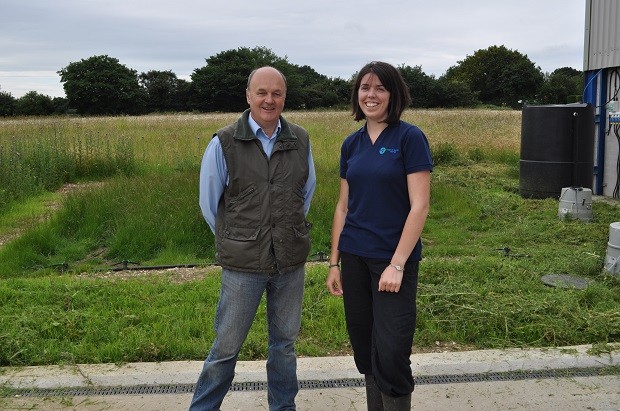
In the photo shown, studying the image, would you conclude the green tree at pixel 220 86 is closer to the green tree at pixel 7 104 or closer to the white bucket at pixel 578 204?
the green tree at pixel 7 104

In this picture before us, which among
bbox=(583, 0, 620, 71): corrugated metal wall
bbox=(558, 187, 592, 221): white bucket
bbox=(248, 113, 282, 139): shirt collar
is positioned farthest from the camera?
bbox=(583, 0, 620, 71): corrugated metal wall

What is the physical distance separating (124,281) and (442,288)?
8.91 ft

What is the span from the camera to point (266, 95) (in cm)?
299

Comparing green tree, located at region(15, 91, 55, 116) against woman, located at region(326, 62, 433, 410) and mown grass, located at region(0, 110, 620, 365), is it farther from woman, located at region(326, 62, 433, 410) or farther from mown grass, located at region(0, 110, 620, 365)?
woman, located at region(326, 62, 433, 410)

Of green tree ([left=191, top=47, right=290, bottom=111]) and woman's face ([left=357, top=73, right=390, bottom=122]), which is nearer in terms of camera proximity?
woman's face ([left=357, top=73, right=390, bottom=122])

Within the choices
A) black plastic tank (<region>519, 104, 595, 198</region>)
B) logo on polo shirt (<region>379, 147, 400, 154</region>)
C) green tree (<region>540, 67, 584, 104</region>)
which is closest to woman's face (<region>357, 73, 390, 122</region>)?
logo on polo shirt (<region>379, 147, 400, 154</region>)

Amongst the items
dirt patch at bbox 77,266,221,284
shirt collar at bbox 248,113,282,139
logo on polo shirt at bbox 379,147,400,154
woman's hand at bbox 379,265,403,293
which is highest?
shirt collar at bbox 248,113,282,139

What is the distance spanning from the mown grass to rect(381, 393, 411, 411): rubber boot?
1.33 m

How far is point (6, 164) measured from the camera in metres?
10.7

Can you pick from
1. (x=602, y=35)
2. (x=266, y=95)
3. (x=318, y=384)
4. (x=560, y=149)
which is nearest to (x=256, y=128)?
(x=266, y=95)

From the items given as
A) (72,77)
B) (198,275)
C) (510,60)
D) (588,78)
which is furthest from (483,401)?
(510,60)

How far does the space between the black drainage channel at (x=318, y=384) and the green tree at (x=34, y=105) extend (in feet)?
194

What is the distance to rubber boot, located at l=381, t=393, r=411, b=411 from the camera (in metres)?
2.90

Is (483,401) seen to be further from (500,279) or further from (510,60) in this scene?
(510,60)
